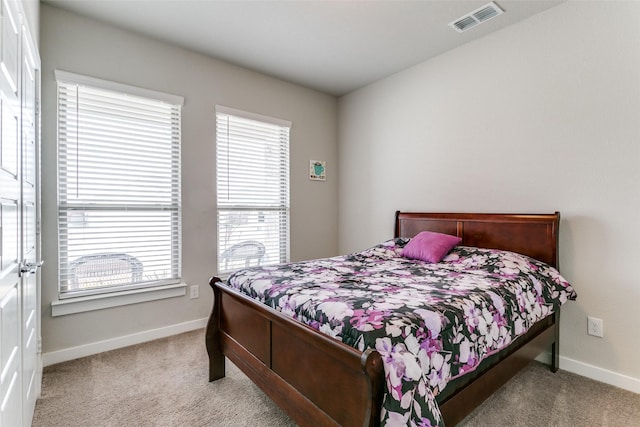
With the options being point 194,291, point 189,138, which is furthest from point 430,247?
point 189,138

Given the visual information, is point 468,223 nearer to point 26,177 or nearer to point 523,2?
point 523,2

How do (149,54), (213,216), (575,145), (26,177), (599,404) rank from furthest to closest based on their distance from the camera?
(213,216), (149,54), (575,145), (599,404), (26,177)

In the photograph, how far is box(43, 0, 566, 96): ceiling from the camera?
2.44 meters

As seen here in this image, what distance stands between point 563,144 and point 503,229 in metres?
0.77

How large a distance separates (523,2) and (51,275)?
13.7ft

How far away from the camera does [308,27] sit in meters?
2.73

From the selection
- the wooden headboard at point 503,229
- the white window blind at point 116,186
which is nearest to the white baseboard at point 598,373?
the wooden headboard at point 503,229

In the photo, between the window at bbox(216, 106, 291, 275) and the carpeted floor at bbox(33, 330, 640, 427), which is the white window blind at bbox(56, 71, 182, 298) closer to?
the window at bbox(216, 106, 291, 275)

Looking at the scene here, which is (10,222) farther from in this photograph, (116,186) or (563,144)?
(563,144)

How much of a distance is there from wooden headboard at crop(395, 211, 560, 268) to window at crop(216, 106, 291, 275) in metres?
1.59

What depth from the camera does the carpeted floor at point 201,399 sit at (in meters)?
1.80

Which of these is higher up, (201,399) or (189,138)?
(189,138)

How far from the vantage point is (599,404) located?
6.43 feet

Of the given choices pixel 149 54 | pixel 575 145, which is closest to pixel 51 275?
pixel 149 54
